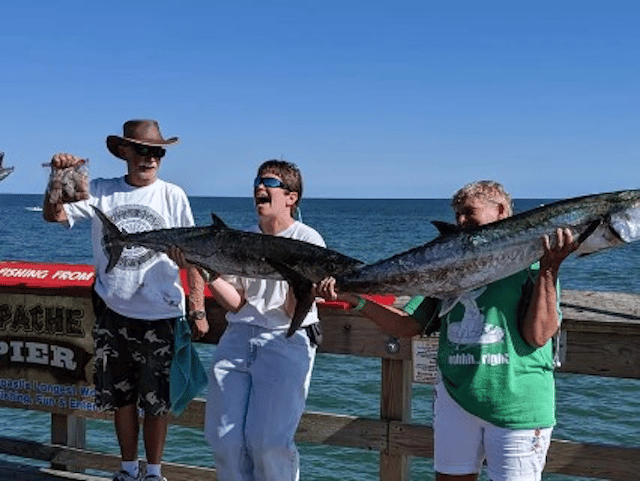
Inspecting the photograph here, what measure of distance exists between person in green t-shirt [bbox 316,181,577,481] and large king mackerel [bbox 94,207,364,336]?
0.55 m

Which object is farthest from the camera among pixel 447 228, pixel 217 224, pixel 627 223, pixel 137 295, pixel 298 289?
pixel 137 295

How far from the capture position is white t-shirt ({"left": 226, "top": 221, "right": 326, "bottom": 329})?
4.18 meters

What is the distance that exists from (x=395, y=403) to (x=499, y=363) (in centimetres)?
124

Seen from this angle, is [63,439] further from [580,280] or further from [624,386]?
[580,280]

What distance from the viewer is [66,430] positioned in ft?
17.7

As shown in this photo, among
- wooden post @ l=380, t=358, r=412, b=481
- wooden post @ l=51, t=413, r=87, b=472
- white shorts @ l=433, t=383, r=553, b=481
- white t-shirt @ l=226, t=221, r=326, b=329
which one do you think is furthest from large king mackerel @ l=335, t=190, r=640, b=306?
wooden post @ l=51, t=413, r=87, b=472

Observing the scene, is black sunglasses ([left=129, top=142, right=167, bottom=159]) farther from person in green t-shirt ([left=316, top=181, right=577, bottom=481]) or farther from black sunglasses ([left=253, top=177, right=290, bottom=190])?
person in green t-shirt ([left=316, top=181, right=577, bottom=481])

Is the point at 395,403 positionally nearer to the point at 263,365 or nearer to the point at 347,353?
the point at 347,353

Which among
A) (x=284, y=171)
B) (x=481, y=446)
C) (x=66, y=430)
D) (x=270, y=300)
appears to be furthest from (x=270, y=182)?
(x=66, y=430)

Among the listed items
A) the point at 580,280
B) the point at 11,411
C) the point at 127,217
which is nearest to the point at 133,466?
the point at 127,217

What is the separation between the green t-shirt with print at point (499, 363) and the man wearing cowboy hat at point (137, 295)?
163 centimetres

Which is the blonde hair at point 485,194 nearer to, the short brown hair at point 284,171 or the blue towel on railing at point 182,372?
the short brown hair at point 284,171

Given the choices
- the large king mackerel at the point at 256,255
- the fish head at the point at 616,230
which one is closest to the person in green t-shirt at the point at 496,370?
the fish head at the point at 616,230

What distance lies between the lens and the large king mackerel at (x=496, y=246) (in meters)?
3.15
